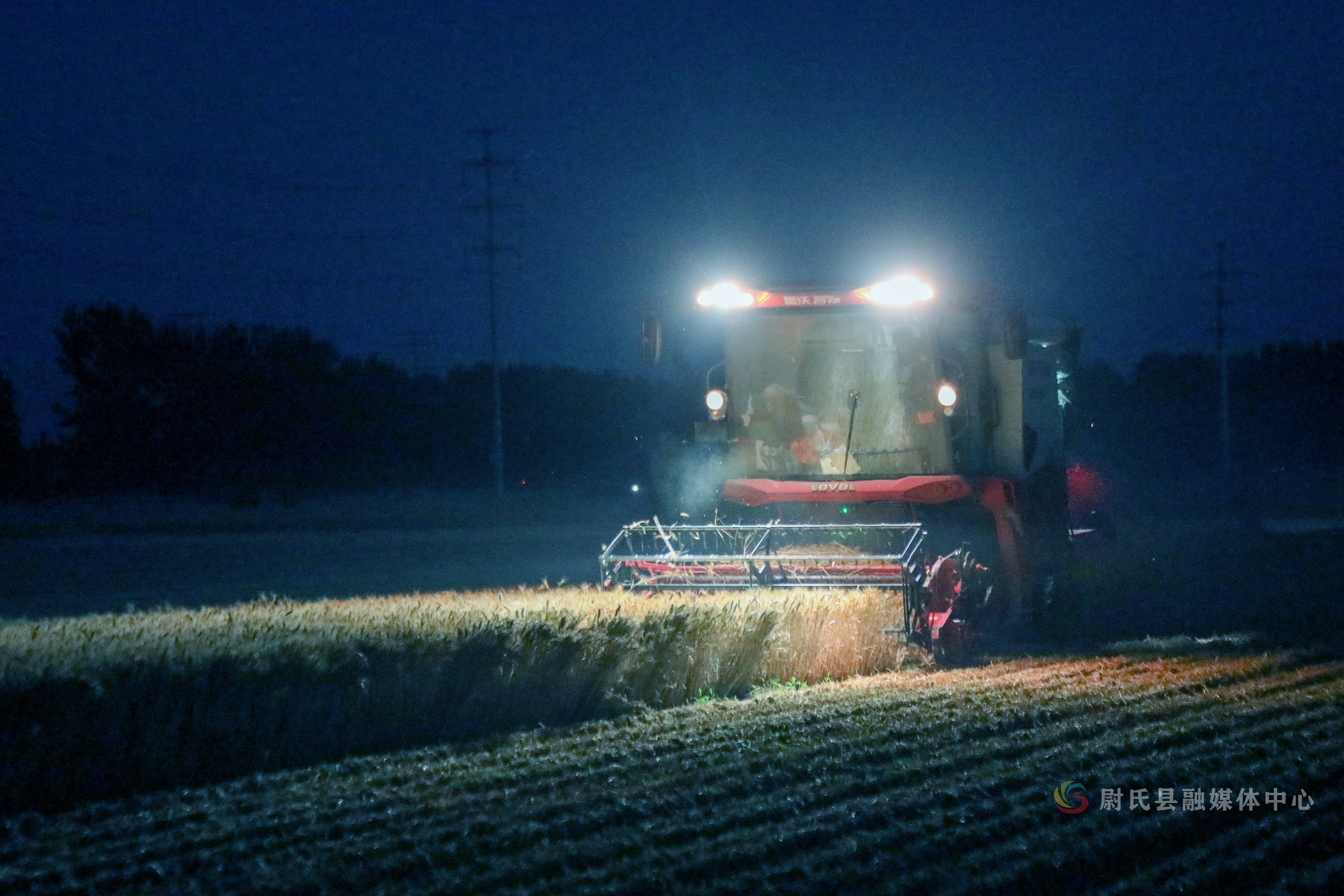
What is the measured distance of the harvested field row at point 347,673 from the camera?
5516 mm

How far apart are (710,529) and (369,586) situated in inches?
247

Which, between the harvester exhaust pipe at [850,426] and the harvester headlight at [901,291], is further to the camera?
the harvester exhaust pipe at [850,426]

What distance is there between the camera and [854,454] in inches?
410

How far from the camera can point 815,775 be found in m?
5.46

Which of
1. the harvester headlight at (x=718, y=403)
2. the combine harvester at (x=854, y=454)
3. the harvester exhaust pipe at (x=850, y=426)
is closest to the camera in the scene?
the combine harvester at (x=854, y=454)

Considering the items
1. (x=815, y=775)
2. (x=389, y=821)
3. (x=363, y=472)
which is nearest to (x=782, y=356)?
(x=815, y=775)

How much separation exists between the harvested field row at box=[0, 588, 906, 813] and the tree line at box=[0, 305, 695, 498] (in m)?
23.3

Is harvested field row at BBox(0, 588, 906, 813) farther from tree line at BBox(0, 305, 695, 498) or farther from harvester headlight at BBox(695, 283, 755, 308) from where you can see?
tree line at BBox(0, 305, 695, 498)

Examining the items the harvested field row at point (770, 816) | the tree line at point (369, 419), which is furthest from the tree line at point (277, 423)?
the harvested field row at point (770, 816)

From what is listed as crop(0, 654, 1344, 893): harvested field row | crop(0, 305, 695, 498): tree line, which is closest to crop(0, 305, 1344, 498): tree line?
crop(0, 305, 695, 498): tree line

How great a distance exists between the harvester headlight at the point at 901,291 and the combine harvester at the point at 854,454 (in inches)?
0.4
